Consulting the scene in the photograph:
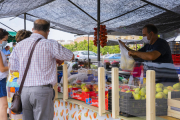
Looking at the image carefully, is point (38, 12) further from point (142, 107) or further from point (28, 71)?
point (142, 107)

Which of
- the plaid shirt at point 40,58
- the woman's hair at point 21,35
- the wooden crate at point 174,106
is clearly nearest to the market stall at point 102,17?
the wooden crate at point 174,106

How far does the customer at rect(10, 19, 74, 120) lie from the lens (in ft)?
6.55

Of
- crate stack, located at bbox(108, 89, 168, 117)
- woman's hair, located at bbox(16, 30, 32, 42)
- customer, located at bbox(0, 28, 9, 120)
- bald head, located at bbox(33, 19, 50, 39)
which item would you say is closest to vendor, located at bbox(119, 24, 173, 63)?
crate stack, located at bbox(108, 89, 168, 117)

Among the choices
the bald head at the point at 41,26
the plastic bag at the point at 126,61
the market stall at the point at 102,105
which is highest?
the bald head at the point at 41,26

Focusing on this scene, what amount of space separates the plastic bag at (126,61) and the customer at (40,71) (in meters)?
0.80

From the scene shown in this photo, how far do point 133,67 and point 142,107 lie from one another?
2.25ft

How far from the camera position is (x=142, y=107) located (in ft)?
5.75

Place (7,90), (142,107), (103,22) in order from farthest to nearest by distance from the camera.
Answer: (103,22)
(7,90)
(142,107)

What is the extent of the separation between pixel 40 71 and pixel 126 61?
124 cm

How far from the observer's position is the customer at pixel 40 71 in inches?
78.5

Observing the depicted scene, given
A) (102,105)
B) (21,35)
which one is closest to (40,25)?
(21,35)

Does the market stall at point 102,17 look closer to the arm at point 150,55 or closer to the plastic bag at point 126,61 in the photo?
the plastic bag at point 126,61

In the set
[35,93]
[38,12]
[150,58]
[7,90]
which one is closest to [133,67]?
[150,58]

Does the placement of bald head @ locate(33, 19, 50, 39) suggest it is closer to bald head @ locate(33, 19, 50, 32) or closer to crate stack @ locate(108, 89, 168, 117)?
bald head @ locate(33, 19, 50, 32)
